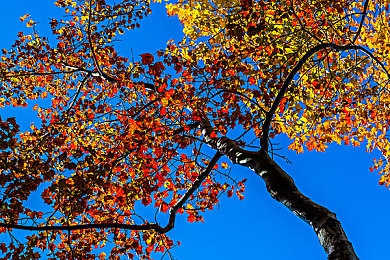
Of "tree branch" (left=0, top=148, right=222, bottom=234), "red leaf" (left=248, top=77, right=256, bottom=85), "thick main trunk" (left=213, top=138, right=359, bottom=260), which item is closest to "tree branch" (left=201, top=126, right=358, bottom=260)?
"thick main trunk" (left=213, top=138, right=359, bottom=260)

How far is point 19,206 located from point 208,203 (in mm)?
4929

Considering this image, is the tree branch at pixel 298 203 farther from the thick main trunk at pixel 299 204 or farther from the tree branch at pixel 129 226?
the tree branch at pixel 129 226

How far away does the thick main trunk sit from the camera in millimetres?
4188

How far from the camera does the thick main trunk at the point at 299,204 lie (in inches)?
165

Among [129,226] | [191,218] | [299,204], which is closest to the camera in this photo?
[299,204]

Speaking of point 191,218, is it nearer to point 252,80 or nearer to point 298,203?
point 252,80

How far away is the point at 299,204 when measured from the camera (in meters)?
5.05

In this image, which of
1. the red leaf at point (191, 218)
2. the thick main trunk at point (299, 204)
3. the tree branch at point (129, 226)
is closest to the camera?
the thick main trunk at point (299, 204)

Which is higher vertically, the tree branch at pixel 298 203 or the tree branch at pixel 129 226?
the tree branch at pixel 129 226

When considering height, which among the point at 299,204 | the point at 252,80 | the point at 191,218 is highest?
the point at 252,80

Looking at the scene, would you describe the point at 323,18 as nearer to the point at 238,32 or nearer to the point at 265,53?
the point at 265,53

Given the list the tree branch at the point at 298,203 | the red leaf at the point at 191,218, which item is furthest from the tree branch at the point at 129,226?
the red leaf at the point at 191,218

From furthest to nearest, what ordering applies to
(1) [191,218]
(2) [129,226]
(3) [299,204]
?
(1) [191,218] → (2) [129,226] → (3) [299,204]

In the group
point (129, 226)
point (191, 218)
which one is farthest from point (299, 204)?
point (191, 218)
